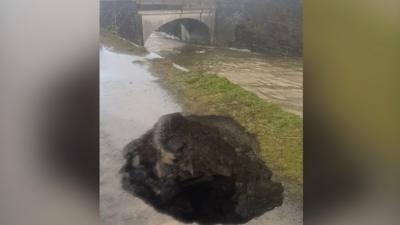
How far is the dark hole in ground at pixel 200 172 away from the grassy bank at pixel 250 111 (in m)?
0.03

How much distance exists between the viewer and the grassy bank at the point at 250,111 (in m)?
1.06

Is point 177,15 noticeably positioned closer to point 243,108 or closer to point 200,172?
point 243,108

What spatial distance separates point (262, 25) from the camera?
1.09 meters

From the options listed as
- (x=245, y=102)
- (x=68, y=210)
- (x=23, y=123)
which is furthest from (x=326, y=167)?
(x=23, y=123)

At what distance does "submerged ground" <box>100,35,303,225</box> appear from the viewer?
1.03 metres

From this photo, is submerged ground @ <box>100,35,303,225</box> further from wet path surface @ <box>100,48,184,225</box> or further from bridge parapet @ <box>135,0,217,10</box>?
bridge parapet @ <box>135,0,217,10</box>

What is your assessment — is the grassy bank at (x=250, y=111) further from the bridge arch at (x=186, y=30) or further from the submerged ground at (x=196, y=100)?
the bridge arch at (x=186, y=30)

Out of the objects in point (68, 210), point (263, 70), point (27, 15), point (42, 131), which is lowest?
point (68, 210)

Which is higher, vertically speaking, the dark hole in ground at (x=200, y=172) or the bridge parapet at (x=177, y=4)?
the bridge parapet at (x=177, y=4)

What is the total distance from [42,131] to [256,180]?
70 centimetres

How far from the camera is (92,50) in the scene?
1.04 m

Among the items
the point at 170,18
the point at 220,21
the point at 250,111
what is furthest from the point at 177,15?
the point at 250,111

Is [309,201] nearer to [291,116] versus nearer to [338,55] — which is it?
[291,116]

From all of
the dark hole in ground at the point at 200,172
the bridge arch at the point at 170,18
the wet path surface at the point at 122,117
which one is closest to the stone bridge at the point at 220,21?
the bridge arch at the point at 170,18
